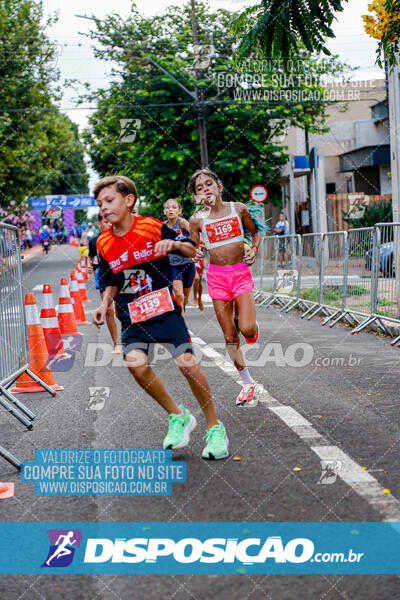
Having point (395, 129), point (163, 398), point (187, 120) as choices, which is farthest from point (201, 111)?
point (163, 398)

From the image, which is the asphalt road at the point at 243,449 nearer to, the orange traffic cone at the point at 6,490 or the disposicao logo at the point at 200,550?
the orange traffic cone at the point at 6,490

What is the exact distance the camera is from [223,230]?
24.0ft

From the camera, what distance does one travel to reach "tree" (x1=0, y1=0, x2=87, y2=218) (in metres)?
36.9

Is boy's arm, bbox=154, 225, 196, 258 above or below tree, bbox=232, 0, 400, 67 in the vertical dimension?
below

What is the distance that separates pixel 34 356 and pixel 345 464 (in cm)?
431

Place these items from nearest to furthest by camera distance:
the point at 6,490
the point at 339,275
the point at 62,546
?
the point at 62,546
the point at 6,490
the point at 339,275

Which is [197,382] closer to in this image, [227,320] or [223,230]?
[227,320]

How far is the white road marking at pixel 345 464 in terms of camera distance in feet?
13.2

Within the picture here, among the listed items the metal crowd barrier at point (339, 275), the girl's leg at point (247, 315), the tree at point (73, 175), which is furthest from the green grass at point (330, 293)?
the tree at point (73, 175)

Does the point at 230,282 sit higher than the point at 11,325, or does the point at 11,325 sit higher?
the point at 230,282

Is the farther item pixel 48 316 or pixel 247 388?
pixel 48 316

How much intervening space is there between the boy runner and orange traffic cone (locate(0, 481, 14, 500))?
3.24 feet

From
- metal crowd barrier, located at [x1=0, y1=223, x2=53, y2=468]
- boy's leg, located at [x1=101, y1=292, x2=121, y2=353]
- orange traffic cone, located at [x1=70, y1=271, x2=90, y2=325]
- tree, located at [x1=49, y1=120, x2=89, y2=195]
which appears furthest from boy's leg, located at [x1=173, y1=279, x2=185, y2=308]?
tree, located at [x1=49, y1=120, x2=89, y2=195]

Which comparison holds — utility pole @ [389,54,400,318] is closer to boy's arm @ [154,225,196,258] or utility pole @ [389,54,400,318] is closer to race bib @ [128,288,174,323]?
boy's arm @ [154,225,196,258]
